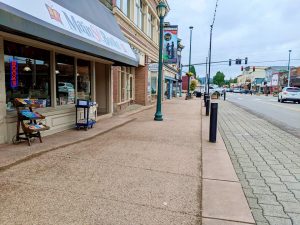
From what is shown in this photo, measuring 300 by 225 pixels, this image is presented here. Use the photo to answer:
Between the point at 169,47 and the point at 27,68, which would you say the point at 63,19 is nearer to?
the point at 27,68

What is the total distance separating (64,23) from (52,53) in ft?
6.68

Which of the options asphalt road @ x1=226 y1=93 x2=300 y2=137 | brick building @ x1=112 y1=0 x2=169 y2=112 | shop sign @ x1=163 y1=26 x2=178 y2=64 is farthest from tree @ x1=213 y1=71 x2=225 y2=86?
shop sign @ x1=163 y1=26 x2=178 y2=64

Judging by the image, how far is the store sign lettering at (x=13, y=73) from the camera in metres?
6.34

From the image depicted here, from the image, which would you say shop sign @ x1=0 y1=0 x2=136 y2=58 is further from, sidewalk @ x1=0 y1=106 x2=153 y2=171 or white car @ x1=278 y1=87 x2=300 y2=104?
white car @ x1=278 y1=87 x2=300 y2=104

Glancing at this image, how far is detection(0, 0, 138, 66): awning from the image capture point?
430cm

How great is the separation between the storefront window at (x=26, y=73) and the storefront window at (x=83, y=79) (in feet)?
6.66

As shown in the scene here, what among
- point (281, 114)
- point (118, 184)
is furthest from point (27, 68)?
point (281, 114)

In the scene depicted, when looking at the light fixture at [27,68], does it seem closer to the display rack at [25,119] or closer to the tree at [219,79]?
the display rack at [25,119]

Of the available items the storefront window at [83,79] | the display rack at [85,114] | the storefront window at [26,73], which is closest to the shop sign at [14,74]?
the storefront window at [26,73]

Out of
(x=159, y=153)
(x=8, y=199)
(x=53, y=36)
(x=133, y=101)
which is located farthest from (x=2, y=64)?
(x=133, y=101)

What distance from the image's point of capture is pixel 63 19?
5.82 m

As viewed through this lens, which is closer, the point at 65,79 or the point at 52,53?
the point at 52,53

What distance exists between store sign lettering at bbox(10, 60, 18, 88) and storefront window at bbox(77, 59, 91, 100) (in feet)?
10.2

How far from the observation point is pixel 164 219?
3.13m
